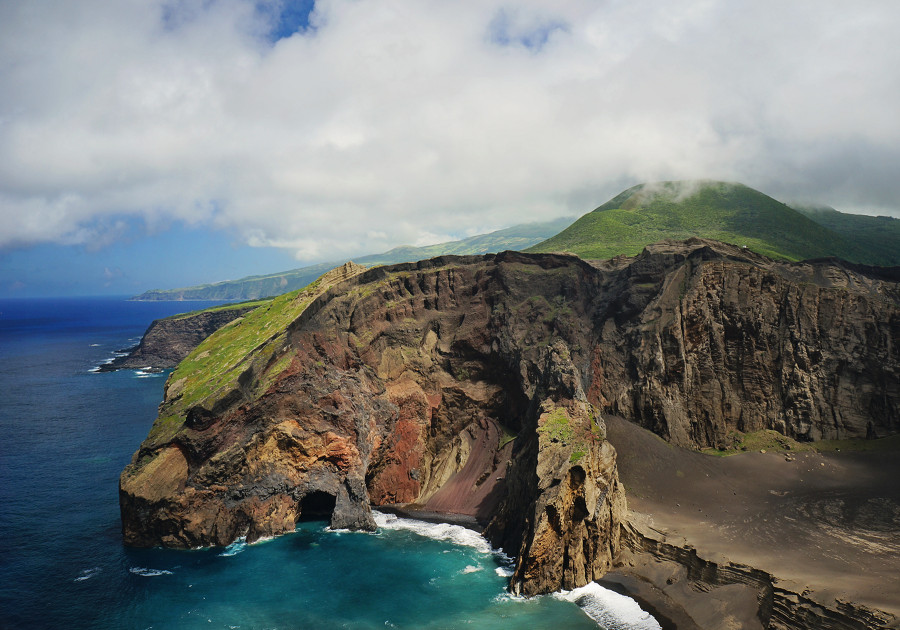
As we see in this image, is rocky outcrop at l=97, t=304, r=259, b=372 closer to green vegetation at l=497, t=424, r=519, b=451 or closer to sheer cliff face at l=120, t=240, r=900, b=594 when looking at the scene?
sheer cliff face at l=120, t=240, r=900, b=594

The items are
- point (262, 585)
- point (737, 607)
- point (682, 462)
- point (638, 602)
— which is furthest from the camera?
point (682, 462)

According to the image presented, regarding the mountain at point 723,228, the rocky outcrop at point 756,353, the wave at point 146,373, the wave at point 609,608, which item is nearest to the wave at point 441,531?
the wave at point 609,608

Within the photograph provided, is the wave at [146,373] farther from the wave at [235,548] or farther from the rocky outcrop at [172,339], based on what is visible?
the wave at [235,548]

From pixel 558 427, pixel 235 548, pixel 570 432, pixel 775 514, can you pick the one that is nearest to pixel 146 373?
pixel 235 548

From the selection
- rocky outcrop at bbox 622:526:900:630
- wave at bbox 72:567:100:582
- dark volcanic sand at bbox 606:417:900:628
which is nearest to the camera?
rocky outcrop at bbox 622:526:900:630

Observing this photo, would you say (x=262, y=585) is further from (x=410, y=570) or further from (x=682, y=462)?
(x=682, y=462)

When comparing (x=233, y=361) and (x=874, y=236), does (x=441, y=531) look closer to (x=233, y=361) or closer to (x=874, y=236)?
(x=233, y=361)

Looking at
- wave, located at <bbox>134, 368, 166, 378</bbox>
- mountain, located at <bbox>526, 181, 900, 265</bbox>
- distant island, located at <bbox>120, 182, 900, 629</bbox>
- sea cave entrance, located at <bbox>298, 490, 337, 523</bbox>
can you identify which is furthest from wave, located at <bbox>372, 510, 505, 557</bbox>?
wave, located at <bbox>134, 368, 166, 378</bbox>

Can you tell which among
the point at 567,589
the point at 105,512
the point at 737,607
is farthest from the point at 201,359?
the point at 737,607

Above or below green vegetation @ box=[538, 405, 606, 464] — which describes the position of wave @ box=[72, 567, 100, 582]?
below
